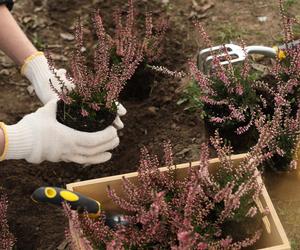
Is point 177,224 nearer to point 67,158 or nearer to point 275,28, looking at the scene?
point 67,158

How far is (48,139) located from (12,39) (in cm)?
67

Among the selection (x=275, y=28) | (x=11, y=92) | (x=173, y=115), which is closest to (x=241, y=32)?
(x=275, y=28)

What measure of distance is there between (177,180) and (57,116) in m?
0.75

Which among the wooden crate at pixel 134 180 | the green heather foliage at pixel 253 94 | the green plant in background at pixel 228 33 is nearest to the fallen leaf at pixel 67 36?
the green plant in background at pixel 228 33

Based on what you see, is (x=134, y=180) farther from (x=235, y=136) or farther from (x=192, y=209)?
(x=235, y=136)

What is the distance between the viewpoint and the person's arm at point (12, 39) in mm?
2738

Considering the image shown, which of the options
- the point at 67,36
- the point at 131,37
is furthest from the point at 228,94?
the point at 67,36

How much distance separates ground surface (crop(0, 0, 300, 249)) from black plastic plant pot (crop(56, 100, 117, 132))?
1.40 ft

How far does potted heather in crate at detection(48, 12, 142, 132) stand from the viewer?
7.71 ft

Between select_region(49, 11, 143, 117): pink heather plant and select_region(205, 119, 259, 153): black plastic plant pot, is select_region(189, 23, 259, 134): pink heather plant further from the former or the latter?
select_region(49, 11, 143, 117): pink heather plant

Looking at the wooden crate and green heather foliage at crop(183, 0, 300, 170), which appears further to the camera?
green heather foliage at crop(183, 0, 300, 170)

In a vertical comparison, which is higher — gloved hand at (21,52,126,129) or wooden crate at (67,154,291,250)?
gloved hand at (21,52,126,129)

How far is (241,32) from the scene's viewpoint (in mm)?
3480

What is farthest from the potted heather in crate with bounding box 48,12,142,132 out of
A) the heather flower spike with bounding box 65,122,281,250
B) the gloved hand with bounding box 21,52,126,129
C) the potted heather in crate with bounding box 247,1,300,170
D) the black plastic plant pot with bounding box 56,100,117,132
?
the potted heather in crate with bounding box 247,1,300,170
